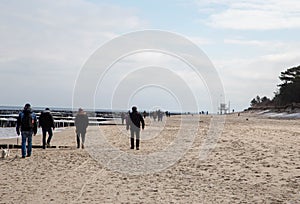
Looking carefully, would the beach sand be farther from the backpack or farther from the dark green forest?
the dark green forest

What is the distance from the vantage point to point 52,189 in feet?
33.9

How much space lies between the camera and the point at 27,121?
16.5 metres

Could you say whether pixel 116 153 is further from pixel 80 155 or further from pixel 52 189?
pixel 52 189

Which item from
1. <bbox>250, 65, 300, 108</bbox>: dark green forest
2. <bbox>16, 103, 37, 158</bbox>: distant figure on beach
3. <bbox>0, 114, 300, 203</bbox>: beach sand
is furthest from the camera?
<bbox>250, 65, 300, 108</bbox>: dark green forest

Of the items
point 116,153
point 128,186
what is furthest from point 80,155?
point 128,186

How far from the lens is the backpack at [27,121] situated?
16.5m

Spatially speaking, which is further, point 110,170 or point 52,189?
point 110,170

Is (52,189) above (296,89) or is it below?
below

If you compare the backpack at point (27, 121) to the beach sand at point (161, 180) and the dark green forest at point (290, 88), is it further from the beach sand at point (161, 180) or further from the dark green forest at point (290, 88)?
the dark green forest at point (290, 88)

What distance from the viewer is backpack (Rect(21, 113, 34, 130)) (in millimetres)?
16484

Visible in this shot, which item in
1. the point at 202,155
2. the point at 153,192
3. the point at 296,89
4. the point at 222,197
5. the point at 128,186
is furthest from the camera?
the point at 296,89

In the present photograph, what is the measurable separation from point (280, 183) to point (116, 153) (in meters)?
8.74

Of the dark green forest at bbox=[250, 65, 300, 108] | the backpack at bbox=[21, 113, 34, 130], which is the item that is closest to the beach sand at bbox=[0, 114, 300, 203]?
the backpack at bbox=[21, 113, 34, 130]

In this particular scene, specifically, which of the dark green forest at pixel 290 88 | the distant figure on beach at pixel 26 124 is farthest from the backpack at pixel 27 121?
the dark green forest at pixel 290 88
